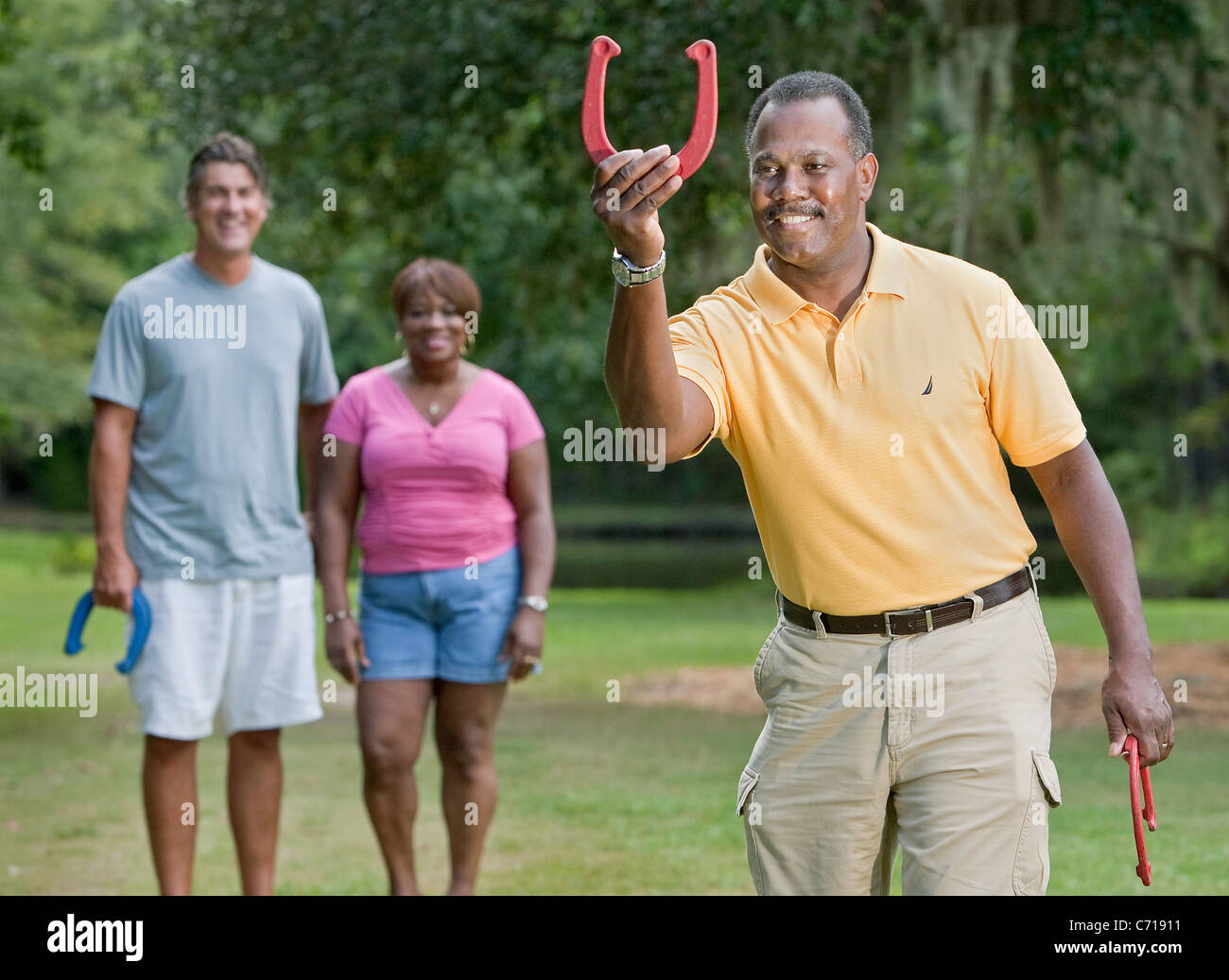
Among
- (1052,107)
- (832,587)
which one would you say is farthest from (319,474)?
(1052,107)

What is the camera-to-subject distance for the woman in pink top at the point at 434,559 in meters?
5.04

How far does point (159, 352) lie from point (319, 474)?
70 cm

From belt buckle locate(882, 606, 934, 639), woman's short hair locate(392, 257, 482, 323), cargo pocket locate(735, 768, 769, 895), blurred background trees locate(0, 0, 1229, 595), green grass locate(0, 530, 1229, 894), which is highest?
blurred background trees locate(0, 0, 1229, 595)

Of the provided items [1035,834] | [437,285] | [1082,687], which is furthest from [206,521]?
[1082,687]

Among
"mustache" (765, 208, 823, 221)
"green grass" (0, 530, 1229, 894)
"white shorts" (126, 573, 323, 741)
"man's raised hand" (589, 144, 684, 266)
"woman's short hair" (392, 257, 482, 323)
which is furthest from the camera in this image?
"green grass" (0, 530, 1229, 894)

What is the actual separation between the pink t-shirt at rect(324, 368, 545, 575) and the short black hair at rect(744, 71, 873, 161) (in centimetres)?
220

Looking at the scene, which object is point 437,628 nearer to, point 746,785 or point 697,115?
point 746,785

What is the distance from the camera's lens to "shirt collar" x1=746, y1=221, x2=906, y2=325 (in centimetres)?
301

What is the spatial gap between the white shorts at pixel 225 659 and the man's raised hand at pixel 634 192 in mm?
2488

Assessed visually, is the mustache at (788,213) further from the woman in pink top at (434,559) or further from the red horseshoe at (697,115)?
the woman in pink top at (434,559)

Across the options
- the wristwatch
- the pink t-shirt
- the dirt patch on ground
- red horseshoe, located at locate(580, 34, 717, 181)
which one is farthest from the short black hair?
the dirt patch on ground

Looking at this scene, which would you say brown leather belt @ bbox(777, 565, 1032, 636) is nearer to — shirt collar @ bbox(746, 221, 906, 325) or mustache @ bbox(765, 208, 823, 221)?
shirt collar @ bbox(746, 221, 906, 325)

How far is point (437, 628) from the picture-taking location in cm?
512

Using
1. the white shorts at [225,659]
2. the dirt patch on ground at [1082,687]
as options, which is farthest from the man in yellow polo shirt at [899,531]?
the dirt patch on ground at [1082,687]
